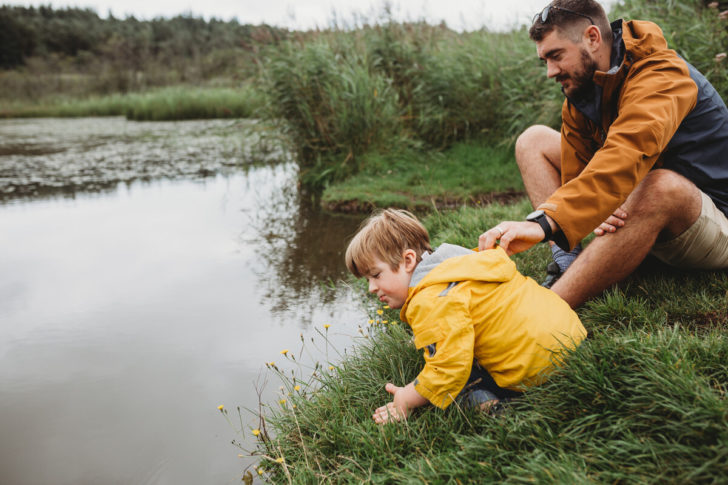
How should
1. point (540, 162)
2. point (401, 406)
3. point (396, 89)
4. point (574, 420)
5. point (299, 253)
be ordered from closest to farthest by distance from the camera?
point (574, 420) < point (401, 406) < point (540, 162) < point (299, 253) < point (396, 89)

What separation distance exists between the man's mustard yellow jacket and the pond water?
1.52 metres

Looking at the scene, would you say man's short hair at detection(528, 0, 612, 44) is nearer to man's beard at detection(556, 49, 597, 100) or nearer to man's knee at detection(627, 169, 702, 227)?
man's beard at detection(556, 49, 597, 100)

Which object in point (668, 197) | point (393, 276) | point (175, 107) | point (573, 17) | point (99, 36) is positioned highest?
point (99, 36)

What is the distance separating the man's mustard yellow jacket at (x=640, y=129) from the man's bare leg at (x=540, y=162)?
0.41 metres

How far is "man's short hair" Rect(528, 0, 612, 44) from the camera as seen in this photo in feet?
6.93

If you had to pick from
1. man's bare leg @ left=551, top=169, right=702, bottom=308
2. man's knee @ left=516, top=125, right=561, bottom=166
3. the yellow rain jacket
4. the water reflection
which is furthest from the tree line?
the yellow rain jacket

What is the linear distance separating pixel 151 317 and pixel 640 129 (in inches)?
114

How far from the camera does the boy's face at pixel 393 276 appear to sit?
200 centimetres

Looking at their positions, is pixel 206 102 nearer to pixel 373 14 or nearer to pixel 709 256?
pixel 373 14

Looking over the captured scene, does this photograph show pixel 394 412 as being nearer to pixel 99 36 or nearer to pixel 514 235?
pixel 514 235

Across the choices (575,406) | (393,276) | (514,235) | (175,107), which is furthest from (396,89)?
(175,107)

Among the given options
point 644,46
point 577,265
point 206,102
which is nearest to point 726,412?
point 577,265

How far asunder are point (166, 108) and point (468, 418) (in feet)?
51.0

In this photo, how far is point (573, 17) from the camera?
212 centimetres
